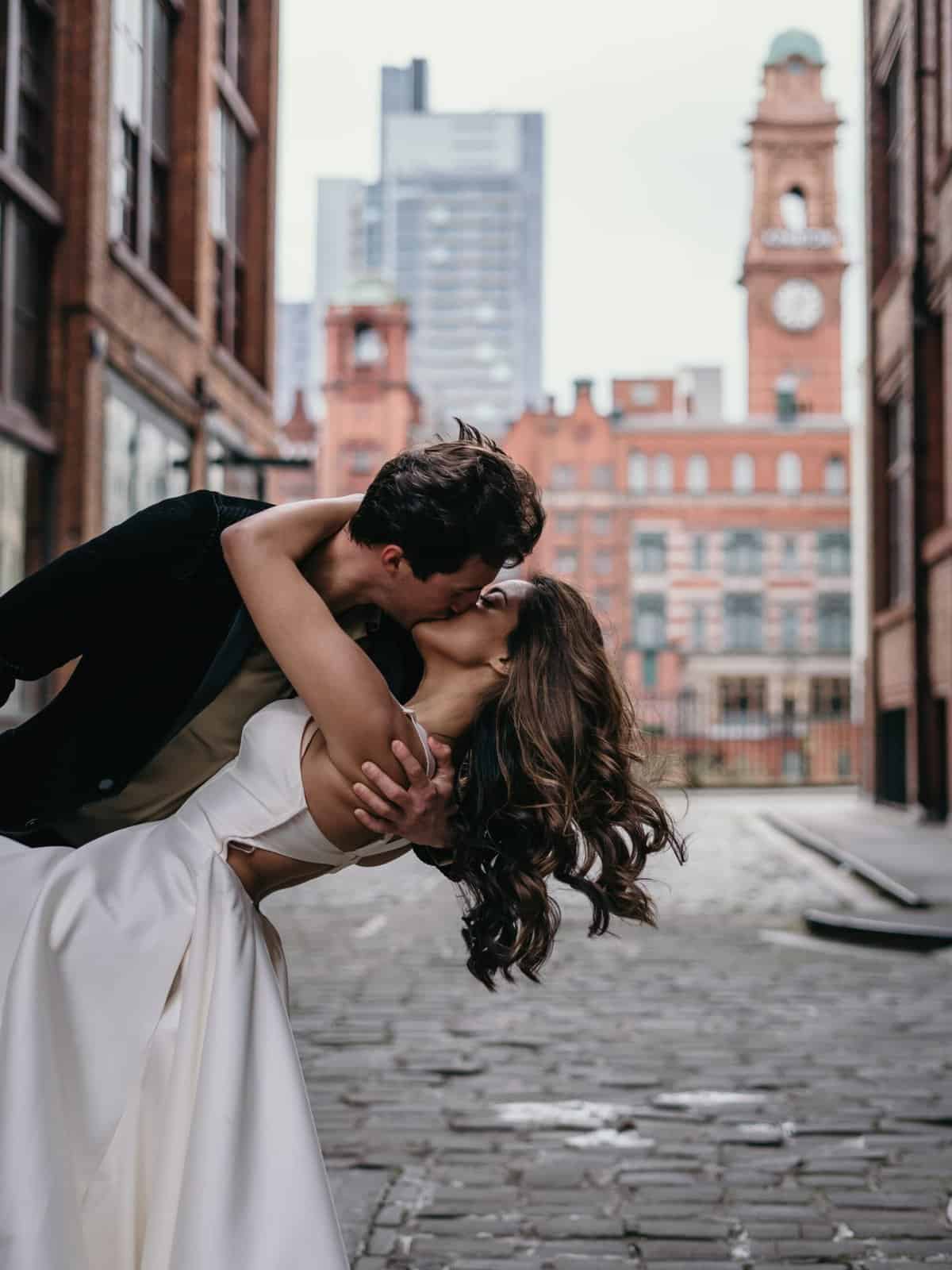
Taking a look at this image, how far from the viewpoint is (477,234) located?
565ft

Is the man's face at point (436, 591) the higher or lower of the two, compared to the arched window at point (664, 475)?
lower

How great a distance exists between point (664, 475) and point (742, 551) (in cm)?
461

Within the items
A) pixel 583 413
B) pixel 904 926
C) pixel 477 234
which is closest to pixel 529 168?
pixel 477 234

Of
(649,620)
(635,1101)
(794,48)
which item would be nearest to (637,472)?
(649,620)

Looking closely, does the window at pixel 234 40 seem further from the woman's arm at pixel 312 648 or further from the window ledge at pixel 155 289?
the woman's arm at pixel 312 648

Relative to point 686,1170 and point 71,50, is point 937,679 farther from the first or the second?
point 686,1170

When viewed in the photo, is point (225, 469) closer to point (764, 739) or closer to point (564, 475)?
point (764, 739)

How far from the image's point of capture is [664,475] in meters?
68.9

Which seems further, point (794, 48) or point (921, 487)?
point (794, 48)

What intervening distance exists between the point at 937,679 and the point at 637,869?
21.5m

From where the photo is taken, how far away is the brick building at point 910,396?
23703 millimetres

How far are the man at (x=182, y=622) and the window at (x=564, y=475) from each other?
66.3m

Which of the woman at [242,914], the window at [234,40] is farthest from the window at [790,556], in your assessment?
the woman at [242,914]

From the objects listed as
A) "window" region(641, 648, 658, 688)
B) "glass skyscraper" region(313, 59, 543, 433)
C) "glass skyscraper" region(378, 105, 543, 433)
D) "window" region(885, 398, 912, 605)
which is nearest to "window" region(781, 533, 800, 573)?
"window" region(641, 648, 658, 688)
